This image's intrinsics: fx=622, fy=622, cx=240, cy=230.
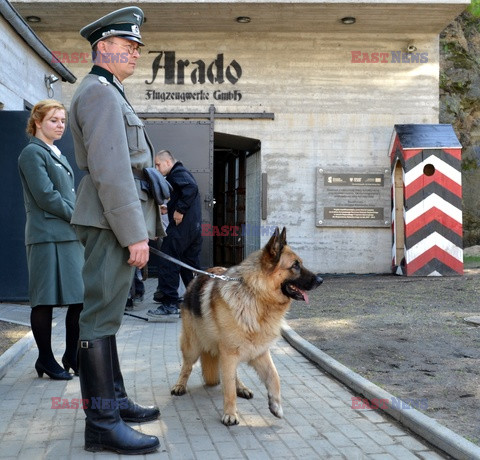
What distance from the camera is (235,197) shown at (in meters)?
17.3

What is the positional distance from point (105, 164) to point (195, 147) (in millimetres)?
10740

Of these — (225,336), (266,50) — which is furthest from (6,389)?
(266,50)

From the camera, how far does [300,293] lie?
13.2 ft

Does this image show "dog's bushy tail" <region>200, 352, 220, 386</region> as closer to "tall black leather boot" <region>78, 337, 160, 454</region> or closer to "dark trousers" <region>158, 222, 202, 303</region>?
"tall black leather boot" <region>78, 337, 160, 454</region>

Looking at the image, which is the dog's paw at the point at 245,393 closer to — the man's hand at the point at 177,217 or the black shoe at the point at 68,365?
the black shoe at the point at 68,365

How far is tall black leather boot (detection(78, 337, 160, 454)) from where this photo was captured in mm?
3338

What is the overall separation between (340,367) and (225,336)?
158 centimetres

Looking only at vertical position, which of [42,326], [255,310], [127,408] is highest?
[255,310]

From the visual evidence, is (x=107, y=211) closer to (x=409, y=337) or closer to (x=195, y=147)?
(x=409, y=337)

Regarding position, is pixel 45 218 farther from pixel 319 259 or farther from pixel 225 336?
pixel 319 259

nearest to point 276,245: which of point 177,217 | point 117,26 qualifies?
point 117,26

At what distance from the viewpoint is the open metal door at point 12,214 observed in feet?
29.7

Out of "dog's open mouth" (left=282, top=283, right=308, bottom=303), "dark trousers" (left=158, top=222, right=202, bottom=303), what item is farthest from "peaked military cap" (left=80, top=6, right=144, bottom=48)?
"dark trousers" (left=158, top=222, right=202, bottom=303)

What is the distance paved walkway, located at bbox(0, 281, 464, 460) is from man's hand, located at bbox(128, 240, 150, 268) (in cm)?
105
